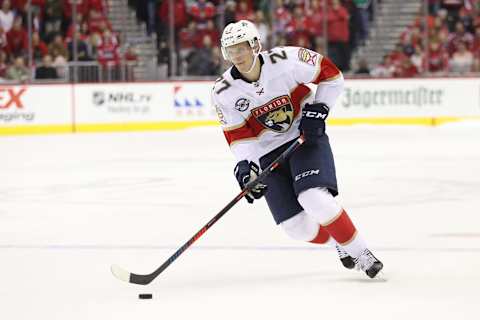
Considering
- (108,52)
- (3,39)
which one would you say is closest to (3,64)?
(3,39)

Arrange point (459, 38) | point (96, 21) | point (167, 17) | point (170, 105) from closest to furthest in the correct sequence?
point (170, 105), point (96, 21), point (167, 17), point (459, 38)

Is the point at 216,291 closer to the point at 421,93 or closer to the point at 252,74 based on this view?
the point at 252,74

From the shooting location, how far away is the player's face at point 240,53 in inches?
171

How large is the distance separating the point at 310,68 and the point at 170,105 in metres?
8.90

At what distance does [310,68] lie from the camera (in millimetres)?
4594

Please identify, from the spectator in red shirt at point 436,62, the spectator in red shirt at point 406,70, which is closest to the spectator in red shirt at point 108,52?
the spectator in red shirt at point 406,70

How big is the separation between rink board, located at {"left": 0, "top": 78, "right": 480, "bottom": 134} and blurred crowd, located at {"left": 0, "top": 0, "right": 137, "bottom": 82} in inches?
11.5

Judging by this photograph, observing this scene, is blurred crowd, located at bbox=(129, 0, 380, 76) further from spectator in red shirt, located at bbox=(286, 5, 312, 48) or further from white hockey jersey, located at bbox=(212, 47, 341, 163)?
white hockey jersey, located at bbox=(212, 47, 341, 163)

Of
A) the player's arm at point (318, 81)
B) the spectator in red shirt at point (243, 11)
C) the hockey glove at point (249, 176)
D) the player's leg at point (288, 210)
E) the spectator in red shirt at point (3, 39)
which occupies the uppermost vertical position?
the player's arm at point (318, 81)

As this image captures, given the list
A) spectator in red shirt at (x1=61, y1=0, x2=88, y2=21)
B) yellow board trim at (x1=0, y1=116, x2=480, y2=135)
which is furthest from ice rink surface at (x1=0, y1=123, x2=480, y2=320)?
spectator in red shirt at (x1=61, y1=0, x2=88, y2=21)

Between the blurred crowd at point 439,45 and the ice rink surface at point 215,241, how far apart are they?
362cm

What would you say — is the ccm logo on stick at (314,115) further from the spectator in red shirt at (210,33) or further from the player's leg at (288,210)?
the spectator in red shirt at (210,33)

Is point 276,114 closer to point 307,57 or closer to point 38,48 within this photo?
point 307,57

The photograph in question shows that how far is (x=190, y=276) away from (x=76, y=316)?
3.00 ft
